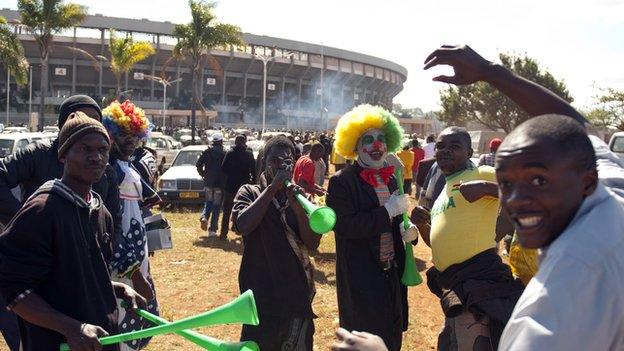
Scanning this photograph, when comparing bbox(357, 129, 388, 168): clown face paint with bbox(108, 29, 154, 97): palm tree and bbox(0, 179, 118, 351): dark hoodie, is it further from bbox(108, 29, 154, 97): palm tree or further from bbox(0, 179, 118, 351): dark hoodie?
bbox(108, 29, 154, 97): palm tree

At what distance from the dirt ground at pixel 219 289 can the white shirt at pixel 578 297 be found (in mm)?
4854

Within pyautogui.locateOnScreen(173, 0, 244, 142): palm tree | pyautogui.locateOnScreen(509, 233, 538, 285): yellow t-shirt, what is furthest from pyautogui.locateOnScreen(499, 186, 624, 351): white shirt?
pyautogui.locateOnScreen(173, 0, 244, 142): palm tree

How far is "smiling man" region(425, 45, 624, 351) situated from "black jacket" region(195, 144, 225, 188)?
9986 mm

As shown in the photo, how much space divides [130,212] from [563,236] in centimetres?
339

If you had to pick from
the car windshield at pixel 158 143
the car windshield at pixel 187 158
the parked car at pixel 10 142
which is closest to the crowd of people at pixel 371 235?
the parked car at pixel 10 142

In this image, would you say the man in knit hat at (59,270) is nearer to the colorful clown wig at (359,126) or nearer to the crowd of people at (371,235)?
the crowd of people at (371,235)

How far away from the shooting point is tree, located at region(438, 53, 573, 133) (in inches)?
1692

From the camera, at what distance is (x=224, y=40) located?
3753 cm

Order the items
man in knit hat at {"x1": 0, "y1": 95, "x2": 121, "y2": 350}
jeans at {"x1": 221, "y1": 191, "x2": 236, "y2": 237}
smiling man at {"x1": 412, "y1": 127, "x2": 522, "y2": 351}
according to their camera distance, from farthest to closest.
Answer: jeans at {"x1": 221, "y1": 191, "x2": 236, "y2": 237}, man in knit hat at {"x1": 0, "y1": 95, "x2": 121, "y2": 350}, smiling man at {"x1": 412, "y1": 127, "x2": 522, "y2": 351}

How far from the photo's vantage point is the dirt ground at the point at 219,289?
631cm

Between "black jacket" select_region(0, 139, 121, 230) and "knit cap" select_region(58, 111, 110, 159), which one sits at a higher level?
"knit cap" select_region(58, 111, 110, 159)

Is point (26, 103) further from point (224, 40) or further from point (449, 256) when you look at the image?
point (449, 256)

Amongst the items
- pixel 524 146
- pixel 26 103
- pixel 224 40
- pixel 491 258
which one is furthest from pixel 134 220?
pixel 26 103

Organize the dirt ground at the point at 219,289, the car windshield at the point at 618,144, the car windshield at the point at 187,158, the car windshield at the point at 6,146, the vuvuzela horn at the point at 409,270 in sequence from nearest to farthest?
the vuvuzela horn at the point at 409,270, the dirt ground at the point at 219,289, the car windshield at the point at 6,146, the car windshield at the point at 187,158, the car windshield at the point at 618,144
